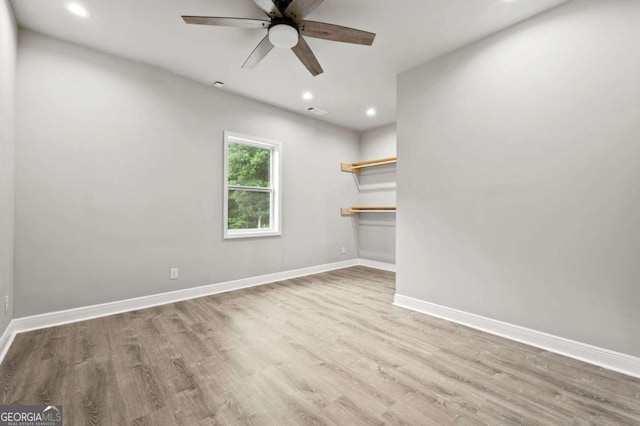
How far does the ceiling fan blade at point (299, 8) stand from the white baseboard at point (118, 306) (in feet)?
10.7

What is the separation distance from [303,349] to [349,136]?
451cm

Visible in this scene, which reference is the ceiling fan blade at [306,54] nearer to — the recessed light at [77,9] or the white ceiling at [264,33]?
the white ceiling at [264,33]

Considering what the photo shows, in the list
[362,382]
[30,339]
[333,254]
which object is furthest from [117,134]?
[333,254]

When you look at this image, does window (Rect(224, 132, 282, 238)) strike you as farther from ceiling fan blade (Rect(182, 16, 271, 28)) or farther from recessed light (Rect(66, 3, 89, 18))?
ceiling fan blade (Rect(182, 16, 271, 28))

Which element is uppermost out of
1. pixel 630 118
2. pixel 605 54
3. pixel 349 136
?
pixel 349 136

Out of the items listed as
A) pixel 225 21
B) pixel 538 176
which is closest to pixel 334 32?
pixel 225 21

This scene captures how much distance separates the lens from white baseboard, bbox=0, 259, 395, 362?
252cm

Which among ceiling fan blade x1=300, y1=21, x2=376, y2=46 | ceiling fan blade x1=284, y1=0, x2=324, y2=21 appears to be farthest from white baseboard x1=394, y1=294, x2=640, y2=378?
ceiling fan blade x1=284, y1=0, x2=324, y2=21

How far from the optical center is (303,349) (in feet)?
7.47

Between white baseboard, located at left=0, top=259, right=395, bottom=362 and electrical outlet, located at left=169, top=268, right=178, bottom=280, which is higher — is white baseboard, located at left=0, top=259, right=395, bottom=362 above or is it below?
below

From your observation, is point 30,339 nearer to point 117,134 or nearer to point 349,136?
point 117,134

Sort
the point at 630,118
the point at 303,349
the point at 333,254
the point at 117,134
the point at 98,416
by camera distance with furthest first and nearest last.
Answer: the point at 333,254
the point at 117,134
the point at 303,349
the point at 630,118
the point at 98,416

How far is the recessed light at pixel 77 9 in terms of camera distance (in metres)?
2.32

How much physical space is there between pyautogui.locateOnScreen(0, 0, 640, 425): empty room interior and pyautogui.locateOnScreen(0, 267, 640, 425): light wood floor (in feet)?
0.05
